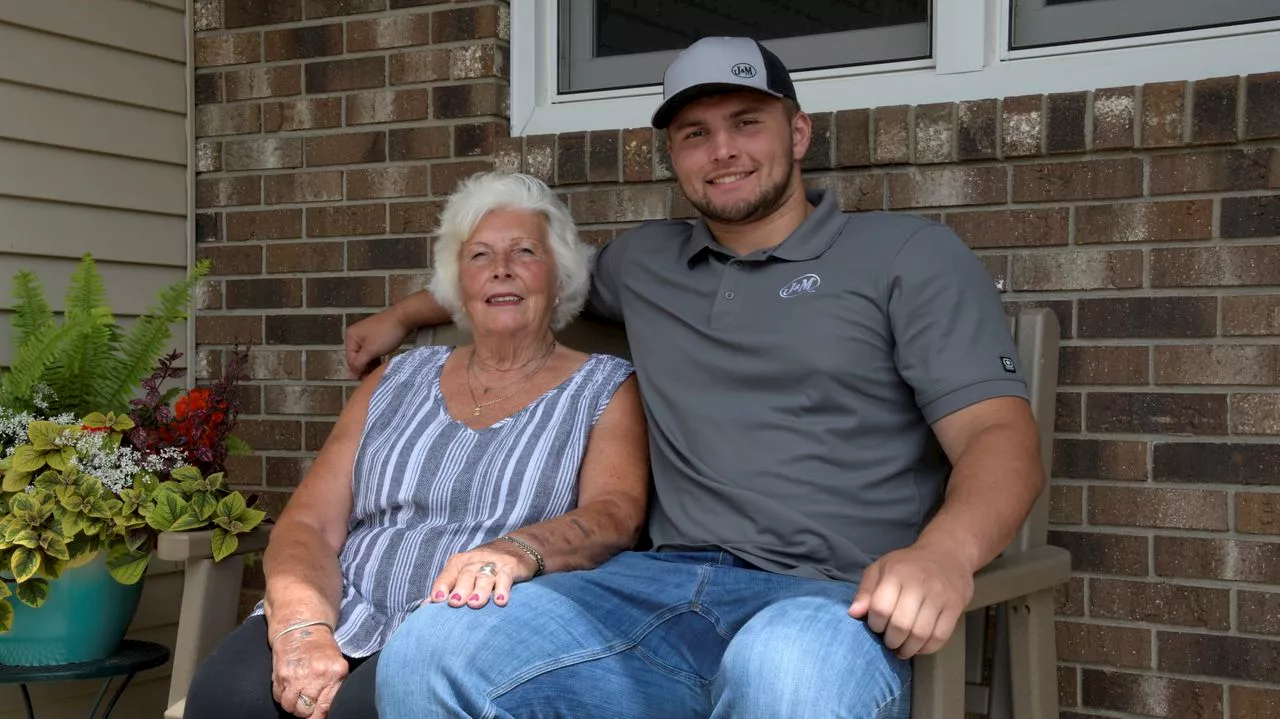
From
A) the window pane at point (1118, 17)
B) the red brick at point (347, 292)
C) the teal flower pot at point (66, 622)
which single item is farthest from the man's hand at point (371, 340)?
the window pane at point (1118, 17)

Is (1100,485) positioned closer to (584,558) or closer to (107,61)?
(584,558)

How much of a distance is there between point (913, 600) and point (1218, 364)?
100 centimetres

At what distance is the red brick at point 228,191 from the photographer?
3219 mm

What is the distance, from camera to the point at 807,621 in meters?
1.63

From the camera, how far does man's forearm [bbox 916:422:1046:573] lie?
172 cm

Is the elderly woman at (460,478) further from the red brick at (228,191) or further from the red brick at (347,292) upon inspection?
the red brick at (228,191)

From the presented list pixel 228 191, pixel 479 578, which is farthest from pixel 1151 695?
pixel 228 191

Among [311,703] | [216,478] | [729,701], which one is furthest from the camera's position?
[216,478]

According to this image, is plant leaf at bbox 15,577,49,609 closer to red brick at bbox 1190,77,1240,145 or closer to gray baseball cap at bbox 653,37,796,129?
gray baseball cap at bbox 653,37,796,129

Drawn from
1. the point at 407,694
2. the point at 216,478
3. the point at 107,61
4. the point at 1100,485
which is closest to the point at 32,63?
the point at 107,61

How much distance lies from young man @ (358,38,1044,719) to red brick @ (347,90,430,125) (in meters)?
0.77

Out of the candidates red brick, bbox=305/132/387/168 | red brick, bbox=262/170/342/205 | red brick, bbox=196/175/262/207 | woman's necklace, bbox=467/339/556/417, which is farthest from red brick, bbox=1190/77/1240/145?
red brick, bbox=196/175/262/207

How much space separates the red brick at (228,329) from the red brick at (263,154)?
0.37 meters

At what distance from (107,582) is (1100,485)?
1889 millimetres
